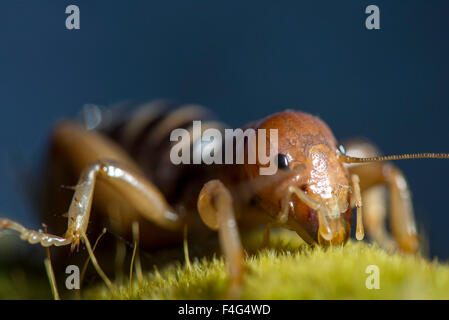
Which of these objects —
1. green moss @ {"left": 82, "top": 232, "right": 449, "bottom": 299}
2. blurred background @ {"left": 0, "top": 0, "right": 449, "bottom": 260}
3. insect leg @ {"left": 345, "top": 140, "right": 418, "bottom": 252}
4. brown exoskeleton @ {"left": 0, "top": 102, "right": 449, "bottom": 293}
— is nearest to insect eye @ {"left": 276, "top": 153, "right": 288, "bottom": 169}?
brown exoskeleton @ {"left": 0, "top": 102, "right": 449, "bottom": 293}

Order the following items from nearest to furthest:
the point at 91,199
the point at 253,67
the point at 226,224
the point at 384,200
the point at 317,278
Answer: the point at 317,278 < the point at 226,224 < the point at 91,199 < the point at 384,200 < the point at 253,67

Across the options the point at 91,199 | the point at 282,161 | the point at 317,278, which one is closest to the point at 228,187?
the point at 282,161

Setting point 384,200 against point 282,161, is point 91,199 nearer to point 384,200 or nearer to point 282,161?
point 282,161

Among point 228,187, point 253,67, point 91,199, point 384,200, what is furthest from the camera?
point 253,67

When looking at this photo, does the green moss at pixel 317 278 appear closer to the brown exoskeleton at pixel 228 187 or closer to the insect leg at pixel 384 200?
the brown exoskeleton at pixel 228 187

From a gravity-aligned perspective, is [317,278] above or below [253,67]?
below
